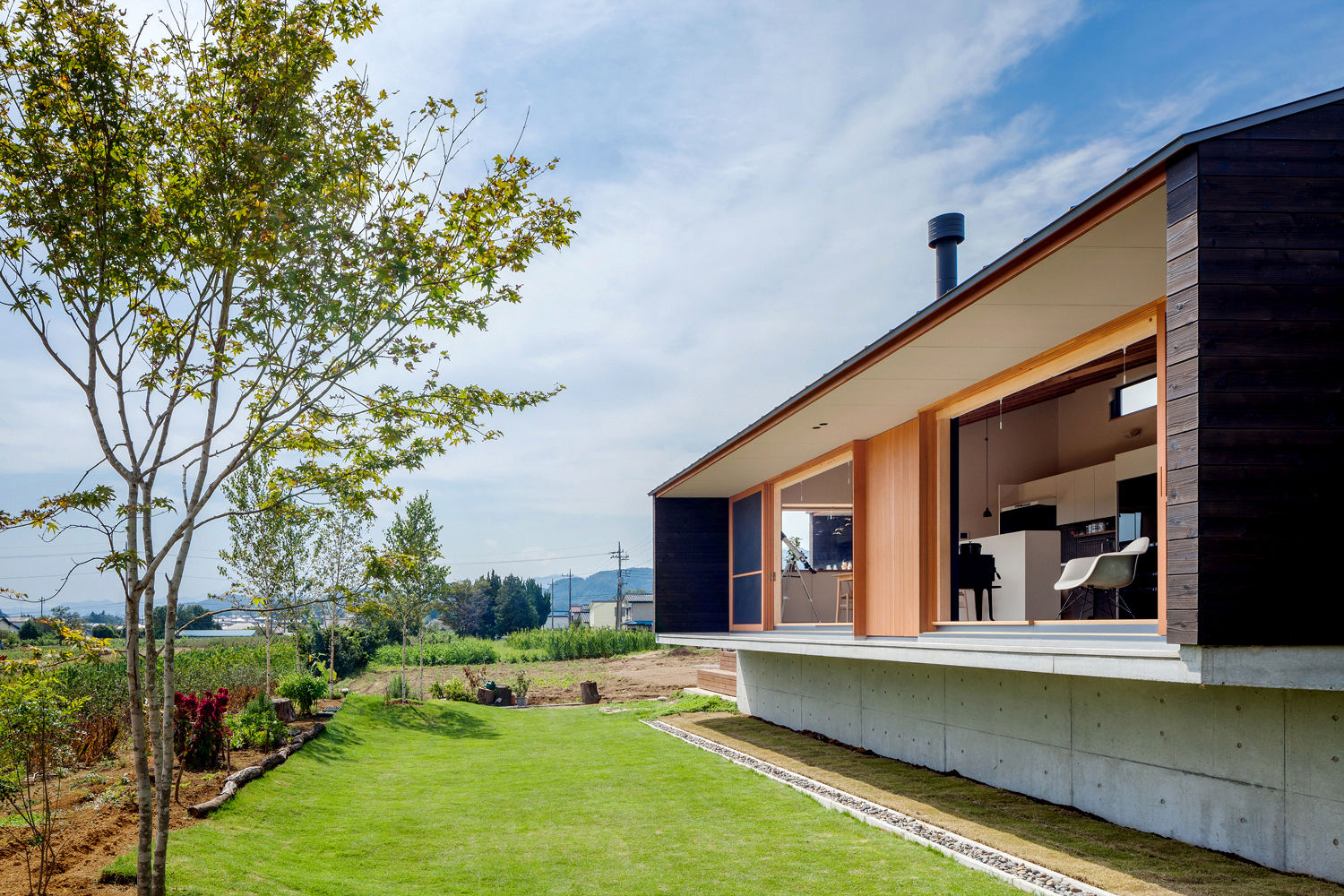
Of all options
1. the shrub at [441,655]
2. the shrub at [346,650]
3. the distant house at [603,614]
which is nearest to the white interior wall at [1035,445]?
the shrub at [346,650]

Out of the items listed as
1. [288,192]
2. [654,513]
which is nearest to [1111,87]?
[654,513]

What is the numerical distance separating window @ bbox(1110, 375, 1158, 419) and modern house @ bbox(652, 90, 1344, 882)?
0.03 meters

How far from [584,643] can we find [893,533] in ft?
80.7

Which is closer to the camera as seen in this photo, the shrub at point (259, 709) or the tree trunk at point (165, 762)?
the tree trunk at point (165, 762)

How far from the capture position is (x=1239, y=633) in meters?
4.48

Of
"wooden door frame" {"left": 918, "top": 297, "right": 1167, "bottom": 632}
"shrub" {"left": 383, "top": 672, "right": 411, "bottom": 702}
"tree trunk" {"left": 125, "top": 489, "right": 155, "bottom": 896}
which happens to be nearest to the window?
"wooden door frame" {"left": 918, "top": 297, "right": 1167, "bottom": 632}

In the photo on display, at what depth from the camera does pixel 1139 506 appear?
10.3 metres

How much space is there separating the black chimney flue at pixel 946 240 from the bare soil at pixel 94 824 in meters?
9.78

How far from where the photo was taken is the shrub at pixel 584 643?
108 feet

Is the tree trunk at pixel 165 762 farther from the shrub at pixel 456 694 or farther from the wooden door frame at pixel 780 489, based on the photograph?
the shrub at pixel 456 694

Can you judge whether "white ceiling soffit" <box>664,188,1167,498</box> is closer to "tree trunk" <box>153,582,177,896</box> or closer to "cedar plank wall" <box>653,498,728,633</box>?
"tree trunk" <box>153,582,177,896</box>

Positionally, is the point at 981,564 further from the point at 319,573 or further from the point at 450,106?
the point at 319,573

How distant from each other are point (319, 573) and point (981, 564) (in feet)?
42.6

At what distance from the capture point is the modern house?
4555 millimetres
